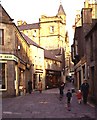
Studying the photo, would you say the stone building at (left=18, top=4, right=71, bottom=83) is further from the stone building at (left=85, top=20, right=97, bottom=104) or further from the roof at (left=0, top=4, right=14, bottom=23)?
the stone building at (left=85, top=20, right=97, bottom=104)

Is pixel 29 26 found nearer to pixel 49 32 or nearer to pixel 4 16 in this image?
pixel 49 32

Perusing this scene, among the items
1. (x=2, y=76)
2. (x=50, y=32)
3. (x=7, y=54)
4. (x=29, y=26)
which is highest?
(x=29, y=26)

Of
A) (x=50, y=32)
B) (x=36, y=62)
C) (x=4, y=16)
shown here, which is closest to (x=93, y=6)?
(x=4, y=16)

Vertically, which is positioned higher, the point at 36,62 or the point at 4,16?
the point at 4,16

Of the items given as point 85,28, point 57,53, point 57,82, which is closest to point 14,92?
point 85,28

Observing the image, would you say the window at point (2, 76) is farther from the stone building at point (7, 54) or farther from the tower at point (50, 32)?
the tower at point (50, 32)

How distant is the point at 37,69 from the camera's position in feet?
188

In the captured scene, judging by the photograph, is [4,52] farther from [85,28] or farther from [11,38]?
[85,28]

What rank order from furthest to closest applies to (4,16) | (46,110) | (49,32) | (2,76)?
(49,32) → (4,16) → (2,76) → (46,110)

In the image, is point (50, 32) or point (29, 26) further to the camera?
point (29, 26)

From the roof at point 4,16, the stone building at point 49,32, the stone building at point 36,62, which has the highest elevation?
the stone building at point 49,32

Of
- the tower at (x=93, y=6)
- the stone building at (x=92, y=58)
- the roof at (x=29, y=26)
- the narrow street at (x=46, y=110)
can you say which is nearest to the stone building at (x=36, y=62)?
the tower at (x=93, y=6)

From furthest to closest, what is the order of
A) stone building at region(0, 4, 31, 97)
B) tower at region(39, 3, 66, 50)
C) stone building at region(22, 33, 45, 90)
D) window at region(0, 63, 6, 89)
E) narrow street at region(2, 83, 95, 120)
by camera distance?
tower at region(39, 3, 66, 50) → stone building at region(22, 33, 45, 90) → stone building at region(0, 4, 31, 97) → window at region(0, 63, 6, 89) → narrow street at region(2, 83, 95, 120)

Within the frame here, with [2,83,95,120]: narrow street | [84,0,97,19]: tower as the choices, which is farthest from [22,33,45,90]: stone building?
[2,83,95,120]: narrow street
